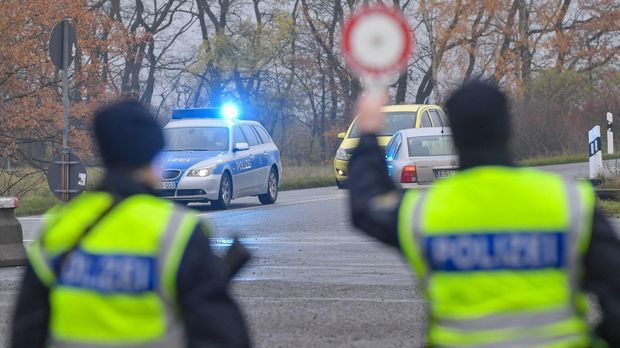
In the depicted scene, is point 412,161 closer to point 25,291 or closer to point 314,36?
point 25,291

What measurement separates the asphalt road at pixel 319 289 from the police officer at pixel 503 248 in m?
2.03

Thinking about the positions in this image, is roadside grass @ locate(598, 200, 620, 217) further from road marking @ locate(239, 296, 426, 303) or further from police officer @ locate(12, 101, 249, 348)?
police officer @ locate(12, 101, 249, 348)

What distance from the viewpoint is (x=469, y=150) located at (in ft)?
12.3

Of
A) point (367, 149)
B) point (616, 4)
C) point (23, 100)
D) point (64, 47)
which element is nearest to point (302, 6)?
point (616, 4)

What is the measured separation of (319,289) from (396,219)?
772cm

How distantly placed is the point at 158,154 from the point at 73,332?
1.73ft

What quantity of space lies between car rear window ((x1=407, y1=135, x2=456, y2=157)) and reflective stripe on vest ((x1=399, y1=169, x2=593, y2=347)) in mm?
19543

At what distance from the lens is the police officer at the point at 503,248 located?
360 centimetres

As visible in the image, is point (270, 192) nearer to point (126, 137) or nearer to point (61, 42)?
point (61, 42)

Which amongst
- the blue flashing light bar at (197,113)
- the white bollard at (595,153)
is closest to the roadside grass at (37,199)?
the blue flashing light bar at (197,113)

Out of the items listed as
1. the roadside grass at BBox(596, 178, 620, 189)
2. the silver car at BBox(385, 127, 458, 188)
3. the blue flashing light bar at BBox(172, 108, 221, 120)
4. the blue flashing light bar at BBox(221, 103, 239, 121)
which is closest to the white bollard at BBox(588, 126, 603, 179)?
the roadside grass at BBox(596, 178, 620, 189)

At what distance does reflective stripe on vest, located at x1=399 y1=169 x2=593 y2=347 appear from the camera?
3590 mm

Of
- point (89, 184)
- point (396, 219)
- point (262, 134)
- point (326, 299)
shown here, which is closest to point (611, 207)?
point (262, 134)

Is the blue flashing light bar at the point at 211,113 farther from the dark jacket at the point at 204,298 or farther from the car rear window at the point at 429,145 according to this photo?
the dark jacket at the point at 204,298
